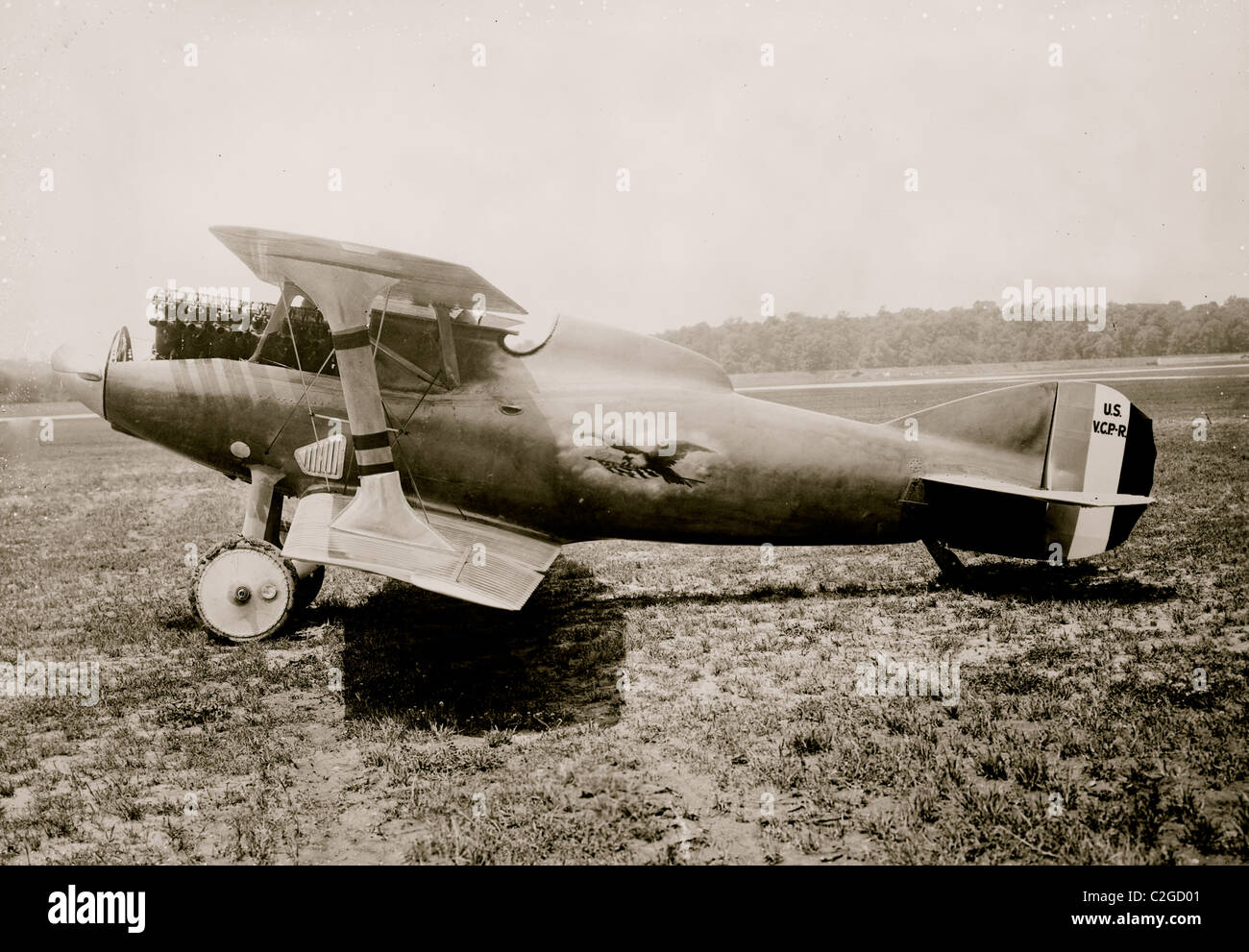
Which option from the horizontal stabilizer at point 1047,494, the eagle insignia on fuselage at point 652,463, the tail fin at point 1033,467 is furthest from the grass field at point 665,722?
the eagle insignia on fuselage at point 652,463

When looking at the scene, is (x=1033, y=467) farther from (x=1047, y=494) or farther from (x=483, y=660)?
(x=483, y=660)

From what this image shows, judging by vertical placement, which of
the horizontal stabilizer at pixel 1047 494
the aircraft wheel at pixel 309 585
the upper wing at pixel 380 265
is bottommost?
the aircraft wheel at pixel 309 585

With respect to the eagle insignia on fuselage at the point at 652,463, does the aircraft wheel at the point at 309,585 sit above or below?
below

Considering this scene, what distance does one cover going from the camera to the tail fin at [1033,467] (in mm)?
6742

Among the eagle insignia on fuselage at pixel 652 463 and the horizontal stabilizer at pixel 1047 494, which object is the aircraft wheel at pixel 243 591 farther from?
the horizontal stabilizer at pixel 1047 494

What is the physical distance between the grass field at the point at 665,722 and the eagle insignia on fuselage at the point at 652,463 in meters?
1.29

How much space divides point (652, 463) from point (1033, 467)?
3.37 metres

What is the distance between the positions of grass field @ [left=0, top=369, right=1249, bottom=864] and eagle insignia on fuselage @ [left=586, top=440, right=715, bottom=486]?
129 cm

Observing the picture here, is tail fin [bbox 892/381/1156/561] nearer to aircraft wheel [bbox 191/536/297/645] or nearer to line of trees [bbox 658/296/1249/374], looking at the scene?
aircraft wheel [bbox 191/536/297/645]

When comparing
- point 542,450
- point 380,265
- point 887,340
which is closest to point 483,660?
point 542,450

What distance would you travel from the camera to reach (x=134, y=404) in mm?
6445
